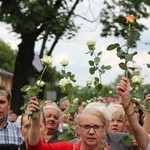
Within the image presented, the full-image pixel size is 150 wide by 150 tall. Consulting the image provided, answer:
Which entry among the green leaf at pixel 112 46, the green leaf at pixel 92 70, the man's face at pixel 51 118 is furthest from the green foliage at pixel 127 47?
the man's face at pixel 51 118

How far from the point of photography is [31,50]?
2306cm

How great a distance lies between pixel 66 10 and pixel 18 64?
2.62 meters

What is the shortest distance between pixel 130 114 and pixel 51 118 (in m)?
2.73

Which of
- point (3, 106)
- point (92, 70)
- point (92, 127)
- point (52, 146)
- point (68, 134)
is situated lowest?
point (52, 146)

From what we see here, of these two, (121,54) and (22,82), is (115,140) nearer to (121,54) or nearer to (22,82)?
(121,54)

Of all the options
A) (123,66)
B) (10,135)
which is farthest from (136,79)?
(10,135)

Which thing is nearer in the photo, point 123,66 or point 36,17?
point 123,66

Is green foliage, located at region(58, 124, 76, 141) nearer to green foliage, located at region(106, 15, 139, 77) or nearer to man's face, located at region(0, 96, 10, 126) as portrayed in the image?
man's face, located at region(0, 96, 10, 126)

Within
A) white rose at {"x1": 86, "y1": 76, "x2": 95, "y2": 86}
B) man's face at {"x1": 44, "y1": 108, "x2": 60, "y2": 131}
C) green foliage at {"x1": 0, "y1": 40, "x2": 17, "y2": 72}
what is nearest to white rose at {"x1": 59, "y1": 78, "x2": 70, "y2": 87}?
white rose at {"x1": 86, "y1": 76, "x2": 95, "y2": 86}

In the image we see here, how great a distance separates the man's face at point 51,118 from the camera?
752 cm

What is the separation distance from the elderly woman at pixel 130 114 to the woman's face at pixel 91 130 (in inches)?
9.7

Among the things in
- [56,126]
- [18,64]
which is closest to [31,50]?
[18,64]

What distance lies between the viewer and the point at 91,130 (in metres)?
4.95

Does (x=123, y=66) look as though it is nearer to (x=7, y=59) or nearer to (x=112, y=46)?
(x=112, y=46)
